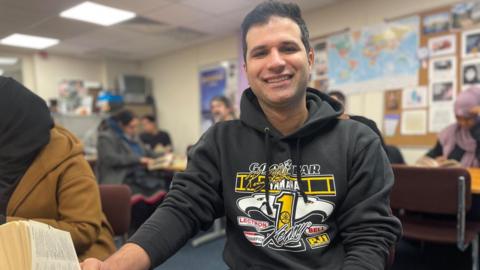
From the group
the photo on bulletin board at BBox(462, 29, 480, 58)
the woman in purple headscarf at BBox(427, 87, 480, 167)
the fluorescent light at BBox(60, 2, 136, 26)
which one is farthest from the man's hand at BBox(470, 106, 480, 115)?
the fluorescent light at BBox(60, 2, 136, 26)

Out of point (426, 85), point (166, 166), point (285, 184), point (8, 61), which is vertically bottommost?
point (166, 166)

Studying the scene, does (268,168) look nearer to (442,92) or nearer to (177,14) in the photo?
(442,92)

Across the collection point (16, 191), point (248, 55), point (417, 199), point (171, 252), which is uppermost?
point (248, 55)

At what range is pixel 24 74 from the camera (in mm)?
5715

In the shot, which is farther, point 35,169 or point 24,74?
point 24,74

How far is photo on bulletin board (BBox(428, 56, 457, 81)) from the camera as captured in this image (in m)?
3.12

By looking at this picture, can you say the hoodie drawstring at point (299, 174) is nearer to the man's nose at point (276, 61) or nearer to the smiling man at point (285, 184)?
the smiling man at point (285, 184)

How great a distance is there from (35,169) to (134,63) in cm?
614

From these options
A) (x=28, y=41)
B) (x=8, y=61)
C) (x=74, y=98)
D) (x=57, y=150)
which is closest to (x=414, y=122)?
(x=57, y=150)

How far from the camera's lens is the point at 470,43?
3.01 meters

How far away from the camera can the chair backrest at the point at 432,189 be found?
162 centimetres

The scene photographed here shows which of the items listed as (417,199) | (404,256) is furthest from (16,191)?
(404,256)

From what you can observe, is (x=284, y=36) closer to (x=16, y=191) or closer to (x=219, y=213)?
(x=219, y=213)

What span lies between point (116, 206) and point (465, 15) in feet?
11.1
